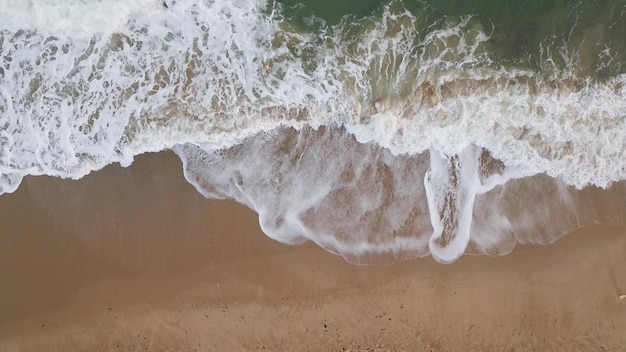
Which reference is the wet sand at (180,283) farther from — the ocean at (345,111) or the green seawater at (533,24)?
the green seawater at (533,24)

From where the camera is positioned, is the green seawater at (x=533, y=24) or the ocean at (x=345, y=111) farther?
the green seawater at (x=533, y=24)

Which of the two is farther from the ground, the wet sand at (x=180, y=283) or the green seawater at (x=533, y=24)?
the green seawater at (x=533, y=24)

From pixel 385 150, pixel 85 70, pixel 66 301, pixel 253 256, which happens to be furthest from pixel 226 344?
pixel 85 70

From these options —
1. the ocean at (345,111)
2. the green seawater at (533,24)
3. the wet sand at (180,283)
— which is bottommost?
the wet sand at (180,283)

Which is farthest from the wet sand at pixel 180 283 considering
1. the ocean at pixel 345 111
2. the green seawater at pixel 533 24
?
the green seawater at pixel 533 24

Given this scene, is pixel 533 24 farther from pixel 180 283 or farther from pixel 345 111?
pixel 180 283

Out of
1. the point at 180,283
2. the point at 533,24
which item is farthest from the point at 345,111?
the point at 180,283
